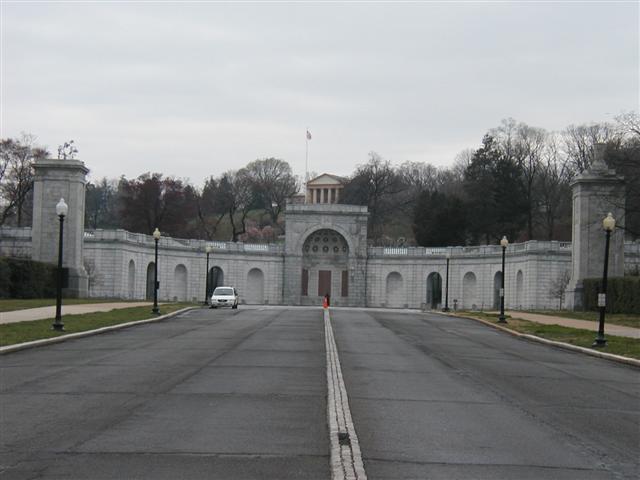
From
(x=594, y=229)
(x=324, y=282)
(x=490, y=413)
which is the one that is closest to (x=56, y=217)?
(x=594, y=229)

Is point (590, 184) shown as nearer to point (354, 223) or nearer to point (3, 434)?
point (354, 223)

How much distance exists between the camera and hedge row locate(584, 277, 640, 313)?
4609cm

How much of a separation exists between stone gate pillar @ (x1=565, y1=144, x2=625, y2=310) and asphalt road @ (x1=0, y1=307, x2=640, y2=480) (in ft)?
106

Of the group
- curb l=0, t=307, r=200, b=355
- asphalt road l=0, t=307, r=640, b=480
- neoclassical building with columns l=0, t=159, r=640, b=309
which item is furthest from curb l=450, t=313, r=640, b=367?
neoclassical building with columns l=0, t=159, r=640, b=309

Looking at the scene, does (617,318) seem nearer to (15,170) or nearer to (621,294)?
(621,294)

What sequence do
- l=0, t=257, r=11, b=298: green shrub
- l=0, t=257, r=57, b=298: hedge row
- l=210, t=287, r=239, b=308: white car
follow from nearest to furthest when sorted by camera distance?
l=0, t=257, r=11, b=298: green shrub, l=0, t=257, r=57, b=298: hedge row, l=210, t=287, r=239, b=308: white car

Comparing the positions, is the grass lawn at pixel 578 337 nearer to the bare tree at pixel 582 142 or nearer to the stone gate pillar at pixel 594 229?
the stone gate pillar at pixel 594 229

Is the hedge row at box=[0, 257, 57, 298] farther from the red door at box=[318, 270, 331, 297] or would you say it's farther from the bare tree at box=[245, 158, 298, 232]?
the bare tree at box=[245, 158, 298, 232]

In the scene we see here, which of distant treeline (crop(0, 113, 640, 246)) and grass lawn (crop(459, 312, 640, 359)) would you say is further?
distant treeline (crop(0, 113, 640, 246))

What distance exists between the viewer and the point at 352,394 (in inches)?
604

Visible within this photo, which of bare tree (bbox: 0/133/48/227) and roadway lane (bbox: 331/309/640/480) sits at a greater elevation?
bare tree (bbox: 0/133/48/227)

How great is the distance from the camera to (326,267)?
9612 centimetres

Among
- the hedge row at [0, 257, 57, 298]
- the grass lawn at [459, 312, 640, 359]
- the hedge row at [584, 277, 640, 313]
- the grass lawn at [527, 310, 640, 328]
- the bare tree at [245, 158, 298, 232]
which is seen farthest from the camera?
the bare tree at [245, 158, 298, 232]

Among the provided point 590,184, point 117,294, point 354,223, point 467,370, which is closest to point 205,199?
point 354,223
